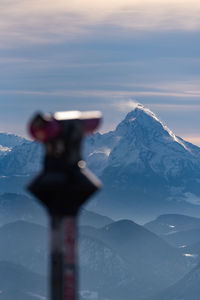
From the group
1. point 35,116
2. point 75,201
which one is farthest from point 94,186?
point 35,116

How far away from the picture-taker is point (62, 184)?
2802 cm

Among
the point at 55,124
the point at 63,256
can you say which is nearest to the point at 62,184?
the point at 55,124

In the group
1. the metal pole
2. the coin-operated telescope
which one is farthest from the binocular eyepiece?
the metal pole

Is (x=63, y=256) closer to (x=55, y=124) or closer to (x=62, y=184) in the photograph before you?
(x=62, y=184)

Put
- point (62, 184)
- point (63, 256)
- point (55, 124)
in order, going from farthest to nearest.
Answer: point (62, 184)
point (55, 124)
point (63, 256)

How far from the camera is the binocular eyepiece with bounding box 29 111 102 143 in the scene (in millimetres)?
27578

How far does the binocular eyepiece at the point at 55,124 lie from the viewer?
27.6 m

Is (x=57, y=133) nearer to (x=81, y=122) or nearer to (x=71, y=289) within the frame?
(x=81, y=122)

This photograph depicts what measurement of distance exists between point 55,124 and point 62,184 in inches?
64.7

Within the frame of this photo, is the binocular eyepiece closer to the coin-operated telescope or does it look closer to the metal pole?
the coin-operated telescope

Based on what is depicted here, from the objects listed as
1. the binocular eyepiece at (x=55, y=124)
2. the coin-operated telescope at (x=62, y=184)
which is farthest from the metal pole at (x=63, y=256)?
the binocular eyepiece at (x=55, y=124)

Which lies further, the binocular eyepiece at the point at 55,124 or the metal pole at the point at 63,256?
the binocular eyepiece at the point at 55,124

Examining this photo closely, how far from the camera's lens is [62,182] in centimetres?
2792

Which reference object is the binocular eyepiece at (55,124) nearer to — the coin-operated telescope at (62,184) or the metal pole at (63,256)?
the coin-operated telescope at (62,184)
